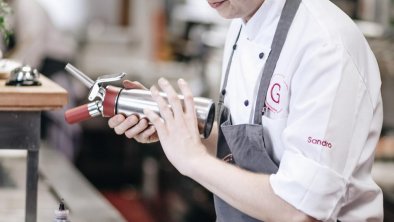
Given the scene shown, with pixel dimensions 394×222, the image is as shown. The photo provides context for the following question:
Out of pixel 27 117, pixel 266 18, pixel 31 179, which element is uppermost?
pixel 266 18

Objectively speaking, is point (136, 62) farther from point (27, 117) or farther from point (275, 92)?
point (275, 92)

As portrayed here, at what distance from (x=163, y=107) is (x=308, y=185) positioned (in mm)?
396

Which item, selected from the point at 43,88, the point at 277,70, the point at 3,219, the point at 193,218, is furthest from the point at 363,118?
the point at 193,218

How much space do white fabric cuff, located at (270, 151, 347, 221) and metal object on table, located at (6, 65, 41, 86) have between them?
32.1 inches

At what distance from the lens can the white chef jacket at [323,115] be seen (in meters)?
1.75

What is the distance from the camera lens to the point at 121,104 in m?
1.98

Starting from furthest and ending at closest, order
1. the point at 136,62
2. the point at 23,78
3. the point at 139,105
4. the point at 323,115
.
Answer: the point at 136,62
the point at 23,78
the point at 139,105
the point at 323,115

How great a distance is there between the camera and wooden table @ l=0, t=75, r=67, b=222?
208 centimetres

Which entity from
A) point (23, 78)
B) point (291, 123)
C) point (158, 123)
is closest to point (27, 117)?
point (23, 78)

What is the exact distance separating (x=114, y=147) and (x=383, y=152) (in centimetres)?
347

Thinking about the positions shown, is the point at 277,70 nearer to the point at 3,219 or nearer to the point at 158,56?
the point at 3,219

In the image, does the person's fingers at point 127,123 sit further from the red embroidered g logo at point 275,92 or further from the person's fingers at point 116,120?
the red embroidered g logo at point 275,92

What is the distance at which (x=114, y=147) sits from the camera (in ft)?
25.0

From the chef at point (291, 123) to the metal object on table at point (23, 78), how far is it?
0.34 metres
